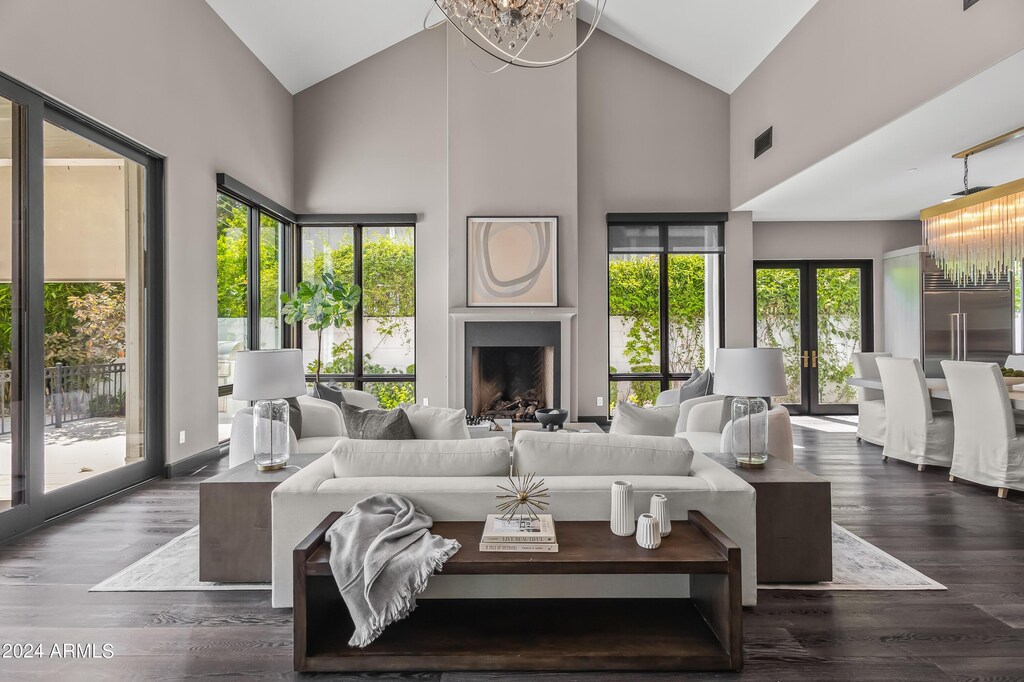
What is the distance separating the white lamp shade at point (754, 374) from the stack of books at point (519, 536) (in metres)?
1.33

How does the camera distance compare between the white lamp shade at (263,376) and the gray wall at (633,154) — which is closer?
the white lamp shade at (263,376)

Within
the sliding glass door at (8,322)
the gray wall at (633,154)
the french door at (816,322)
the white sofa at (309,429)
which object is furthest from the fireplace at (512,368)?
the sliding glass door at (8,322)

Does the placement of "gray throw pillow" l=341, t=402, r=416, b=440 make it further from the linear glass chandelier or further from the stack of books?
the linear glass chandelier

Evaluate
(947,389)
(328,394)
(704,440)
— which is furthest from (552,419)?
(947,389)

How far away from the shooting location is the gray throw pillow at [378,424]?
255 centimetres

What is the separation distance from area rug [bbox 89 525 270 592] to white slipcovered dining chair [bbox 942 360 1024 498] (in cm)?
474

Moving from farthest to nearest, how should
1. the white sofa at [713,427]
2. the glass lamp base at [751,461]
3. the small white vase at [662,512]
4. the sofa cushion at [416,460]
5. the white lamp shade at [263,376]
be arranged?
1. the white sofa at [713,427]
2. the white lamp shade at [263,376]
3. the glass lamp base at [751,461]
4. the sofa cushion at [416,460]
5. the small white vase at [662,512]

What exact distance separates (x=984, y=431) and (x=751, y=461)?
8.71 feet

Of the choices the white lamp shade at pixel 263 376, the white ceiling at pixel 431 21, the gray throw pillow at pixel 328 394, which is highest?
the white ceiling at pixel 431 21

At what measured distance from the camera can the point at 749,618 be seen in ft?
7.66

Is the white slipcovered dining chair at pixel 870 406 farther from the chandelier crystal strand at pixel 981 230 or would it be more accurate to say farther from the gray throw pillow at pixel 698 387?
the gray throw pillow at pixel 698 387

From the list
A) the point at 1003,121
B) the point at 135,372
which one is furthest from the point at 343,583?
the point at 1003,121

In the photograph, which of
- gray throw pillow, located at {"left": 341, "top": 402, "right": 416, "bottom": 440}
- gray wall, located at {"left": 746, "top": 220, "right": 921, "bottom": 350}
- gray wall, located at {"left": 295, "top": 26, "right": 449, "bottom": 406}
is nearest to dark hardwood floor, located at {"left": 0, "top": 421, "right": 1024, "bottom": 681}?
gray throw pillow, located at {"left": 341, "top": 402, "right": 416, "bottom": 440}

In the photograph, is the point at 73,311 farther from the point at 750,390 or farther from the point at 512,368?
the point at 512,368
